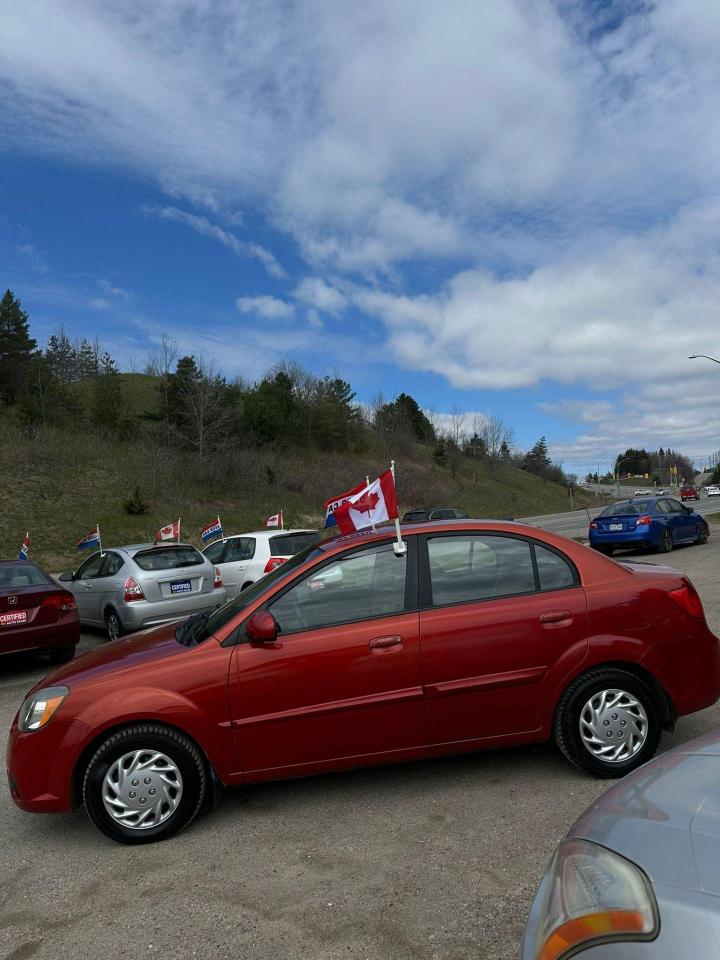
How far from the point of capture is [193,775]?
146 inches

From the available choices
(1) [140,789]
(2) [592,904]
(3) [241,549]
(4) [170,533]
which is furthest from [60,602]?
(4) [170,533]

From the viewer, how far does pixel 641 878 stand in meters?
1.59

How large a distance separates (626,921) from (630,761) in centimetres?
284

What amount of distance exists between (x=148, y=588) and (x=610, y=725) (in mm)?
7402

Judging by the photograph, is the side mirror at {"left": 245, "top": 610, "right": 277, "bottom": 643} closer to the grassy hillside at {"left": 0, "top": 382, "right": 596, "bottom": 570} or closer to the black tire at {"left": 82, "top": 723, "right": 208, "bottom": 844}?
the black tire at {"left": 82, "top": 723, "right": 208, "bottom": 844}

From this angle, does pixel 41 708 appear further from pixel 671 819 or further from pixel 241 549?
pixel 241 549

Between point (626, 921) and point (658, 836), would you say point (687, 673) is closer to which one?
point (658, 836)

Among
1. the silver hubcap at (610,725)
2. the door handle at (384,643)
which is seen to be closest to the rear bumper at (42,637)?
the door handle at (384,643)

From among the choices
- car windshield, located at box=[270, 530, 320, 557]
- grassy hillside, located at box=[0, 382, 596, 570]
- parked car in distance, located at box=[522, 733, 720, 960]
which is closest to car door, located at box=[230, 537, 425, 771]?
→ parked car in distance, located at box=[522, 733, 720, 960]

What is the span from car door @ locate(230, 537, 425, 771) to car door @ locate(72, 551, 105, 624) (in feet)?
24.5

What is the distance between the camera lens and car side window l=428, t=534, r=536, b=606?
4121 mm

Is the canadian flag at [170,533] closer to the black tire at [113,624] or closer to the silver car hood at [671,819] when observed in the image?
the black tire at [113,624]

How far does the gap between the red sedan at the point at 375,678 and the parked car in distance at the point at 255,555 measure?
24.5 ft

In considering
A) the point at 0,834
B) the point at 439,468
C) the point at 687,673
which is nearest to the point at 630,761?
the point at 687,673
